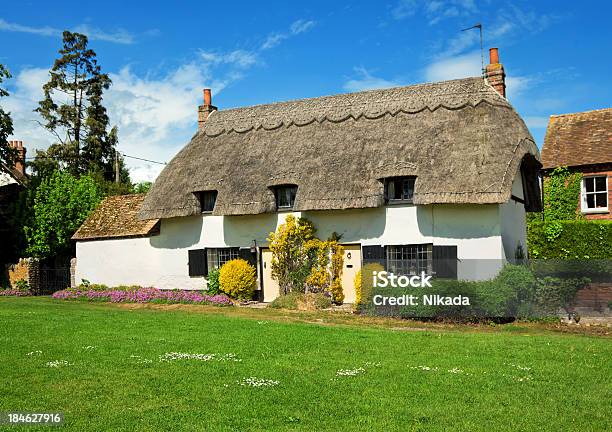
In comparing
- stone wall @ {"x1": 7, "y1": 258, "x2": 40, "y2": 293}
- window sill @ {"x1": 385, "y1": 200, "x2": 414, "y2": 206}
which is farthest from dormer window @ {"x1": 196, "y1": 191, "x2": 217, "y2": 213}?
stone wall @ {"x1": 7, "y1": 258, "x2": 40, "y2": 293}

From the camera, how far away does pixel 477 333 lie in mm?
14547

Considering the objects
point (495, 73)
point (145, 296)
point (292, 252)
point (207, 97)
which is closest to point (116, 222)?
point (145, 296)

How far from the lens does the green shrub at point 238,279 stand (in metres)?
21.4

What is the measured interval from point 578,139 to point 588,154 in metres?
1.55

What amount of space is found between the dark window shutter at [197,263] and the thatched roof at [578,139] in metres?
16.7

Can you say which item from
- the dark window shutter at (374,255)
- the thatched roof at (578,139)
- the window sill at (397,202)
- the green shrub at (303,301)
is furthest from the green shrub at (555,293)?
the thatched roof at (578,139)

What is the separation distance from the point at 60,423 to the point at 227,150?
17937 millimetres

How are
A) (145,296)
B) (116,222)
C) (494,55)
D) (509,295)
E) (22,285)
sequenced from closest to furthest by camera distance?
(509,295) → (494,55) → (145,296) → (116,222) → (22,285)

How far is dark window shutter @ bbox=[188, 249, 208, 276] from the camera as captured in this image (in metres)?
22.9

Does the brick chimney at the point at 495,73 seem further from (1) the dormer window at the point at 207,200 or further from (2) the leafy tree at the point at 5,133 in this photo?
(2) the leafy tree at the point at 5,133

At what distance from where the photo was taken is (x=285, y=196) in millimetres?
21484

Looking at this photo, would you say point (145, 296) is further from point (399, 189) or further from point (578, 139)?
point (578, 139)

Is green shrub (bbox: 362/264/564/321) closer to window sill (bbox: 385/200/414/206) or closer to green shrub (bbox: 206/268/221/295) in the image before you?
window sill (bbox: 385/200/414/206)

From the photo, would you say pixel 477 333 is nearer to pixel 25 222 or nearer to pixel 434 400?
pixel 434 400
